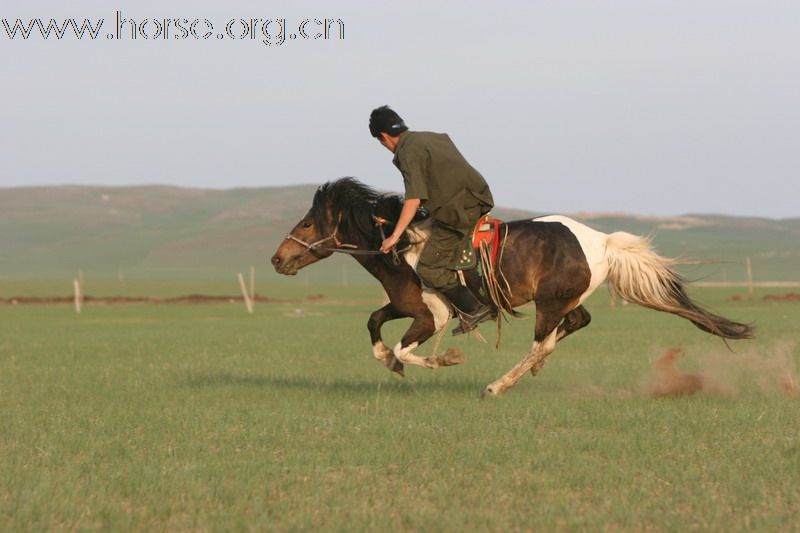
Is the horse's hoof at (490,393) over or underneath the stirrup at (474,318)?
underneath

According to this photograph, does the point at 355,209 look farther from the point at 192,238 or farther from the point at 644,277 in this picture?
the point at 192,238

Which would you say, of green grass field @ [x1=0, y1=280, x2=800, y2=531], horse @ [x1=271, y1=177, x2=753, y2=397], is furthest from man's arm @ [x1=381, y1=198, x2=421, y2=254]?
green grass field @ [x1=0, y1=280, x2=800, y2=531]

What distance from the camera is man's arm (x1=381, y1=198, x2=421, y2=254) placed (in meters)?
10.8

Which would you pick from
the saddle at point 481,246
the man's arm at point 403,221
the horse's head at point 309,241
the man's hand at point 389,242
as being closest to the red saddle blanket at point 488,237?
the saddle at point 481,246

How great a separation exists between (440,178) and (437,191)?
0.42 ft

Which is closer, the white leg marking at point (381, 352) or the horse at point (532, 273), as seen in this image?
the horse at point (532, 273)

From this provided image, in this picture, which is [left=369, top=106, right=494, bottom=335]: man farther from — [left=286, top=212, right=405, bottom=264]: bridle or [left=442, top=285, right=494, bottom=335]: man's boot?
[left=286, top=212, right=405, bottom=264]: bridle

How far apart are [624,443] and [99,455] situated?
3950 millimetres

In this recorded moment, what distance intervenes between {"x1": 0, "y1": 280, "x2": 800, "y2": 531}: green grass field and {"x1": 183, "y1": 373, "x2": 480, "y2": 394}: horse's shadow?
51 mm

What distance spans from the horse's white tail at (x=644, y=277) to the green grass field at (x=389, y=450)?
3.23ft

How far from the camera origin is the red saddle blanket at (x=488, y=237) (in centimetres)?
1109

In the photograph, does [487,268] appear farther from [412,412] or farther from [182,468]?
[182,468]

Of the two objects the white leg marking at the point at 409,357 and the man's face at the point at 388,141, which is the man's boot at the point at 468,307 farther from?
the man's face at the point at 388,141

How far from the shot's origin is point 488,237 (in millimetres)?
11117
